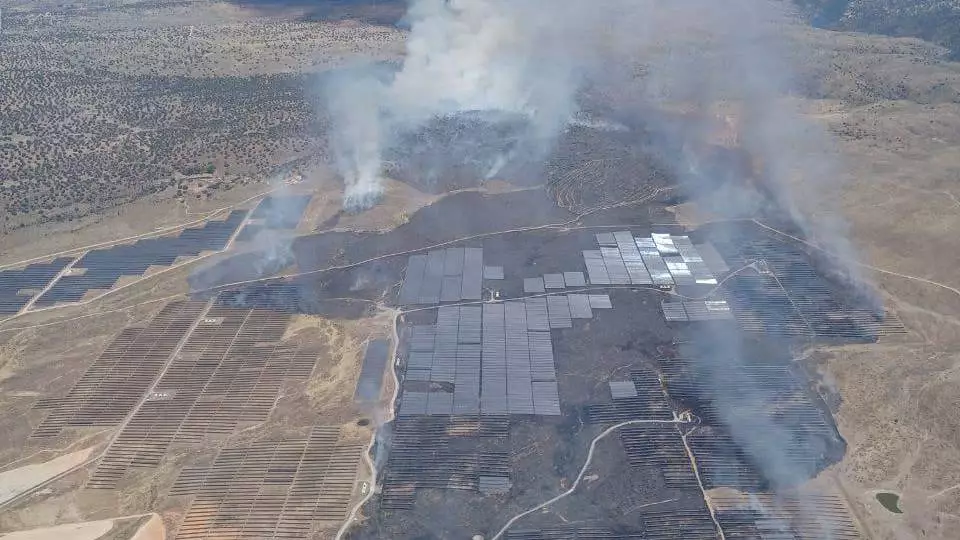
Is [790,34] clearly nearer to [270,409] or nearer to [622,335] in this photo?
[622,335]

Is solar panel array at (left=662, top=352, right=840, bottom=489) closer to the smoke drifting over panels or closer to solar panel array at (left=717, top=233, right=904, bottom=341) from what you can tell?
the smoke drifting over panels

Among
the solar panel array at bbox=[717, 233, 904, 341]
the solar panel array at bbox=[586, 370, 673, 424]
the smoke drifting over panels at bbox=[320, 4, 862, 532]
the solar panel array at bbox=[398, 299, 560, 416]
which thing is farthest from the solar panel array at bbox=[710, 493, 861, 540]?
the solar panel array at bbox=[717, 233, 904, 341]

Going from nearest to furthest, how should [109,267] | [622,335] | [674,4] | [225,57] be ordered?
[622,335]
[109,267]
[225,57]
[674,4]

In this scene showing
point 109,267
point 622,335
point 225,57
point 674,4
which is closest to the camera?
point 622,335

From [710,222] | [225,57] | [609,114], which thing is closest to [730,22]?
[609,114]

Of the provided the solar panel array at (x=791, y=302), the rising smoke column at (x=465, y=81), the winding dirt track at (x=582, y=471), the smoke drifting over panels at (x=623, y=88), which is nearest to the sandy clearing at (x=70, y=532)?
the winding dirt track at (x=582, y=471)

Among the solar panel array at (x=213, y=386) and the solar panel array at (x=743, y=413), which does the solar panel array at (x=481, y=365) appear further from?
the solar panel array at (x=743, y=413)

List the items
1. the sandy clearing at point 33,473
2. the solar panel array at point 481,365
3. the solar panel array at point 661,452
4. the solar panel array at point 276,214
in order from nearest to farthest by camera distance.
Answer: the solar panel array at point 661,452 < the sandy clearing at point 33,473 < the solar panel array at point 481,365 < the solar panel array at point 276,214
